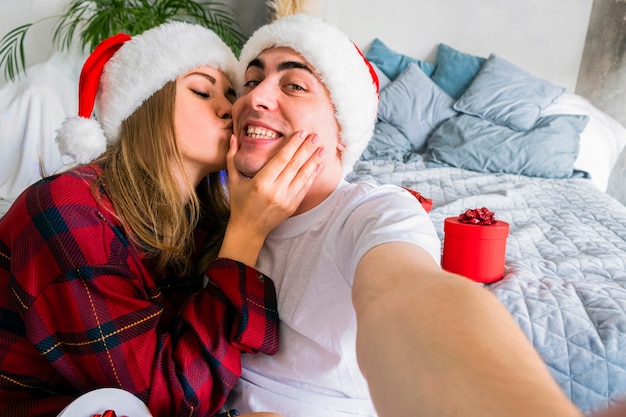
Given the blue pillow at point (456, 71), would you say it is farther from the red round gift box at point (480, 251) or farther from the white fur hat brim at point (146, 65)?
the white fur hat brim at point (146, 65)

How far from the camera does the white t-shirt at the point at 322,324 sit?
79 centimetres

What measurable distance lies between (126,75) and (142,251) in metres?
0.43

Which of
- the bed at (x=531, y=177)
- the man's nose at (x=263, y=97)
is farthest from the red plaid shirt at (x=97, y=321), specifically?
the bed at (x=531, y=177)

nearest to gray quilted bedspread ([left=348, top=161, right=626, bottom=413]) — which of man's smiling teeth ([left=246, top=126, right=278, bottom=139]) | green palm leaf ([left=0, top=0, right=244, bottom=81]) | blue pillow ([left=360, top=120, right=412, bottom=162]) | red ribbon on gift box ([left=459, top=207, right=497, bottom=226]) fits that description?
red ribbon on gift box ([left=459, top=207, right=497, bottom=226])

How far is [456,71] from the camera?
3.29 metres

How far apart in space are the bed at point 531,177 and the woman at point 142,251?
2.27ft

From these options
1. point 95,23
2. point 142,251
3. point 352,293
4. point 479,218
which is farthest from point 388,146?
A: point 352,293

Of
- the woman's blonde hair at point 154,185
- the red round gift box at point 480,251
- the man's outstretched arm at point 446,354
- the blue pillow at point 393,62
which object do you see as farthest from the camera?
the blue pillow at point 393,62

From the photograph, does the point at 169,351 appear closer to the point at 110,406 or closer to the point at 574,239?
the point at 110,406

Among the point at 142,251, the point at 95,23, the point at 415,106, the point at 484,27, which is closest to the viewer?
the point at 142,251

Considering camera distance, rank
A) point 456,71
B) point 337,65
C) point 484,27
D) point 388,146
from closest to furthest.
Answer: point 337,65 < point 388,146 < point 456,71 < point 484,27

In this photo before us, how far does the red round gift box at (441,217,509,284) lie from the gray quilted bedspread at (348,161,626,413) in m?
0.04

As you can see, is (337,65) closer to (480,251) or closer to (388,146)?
(480,251)

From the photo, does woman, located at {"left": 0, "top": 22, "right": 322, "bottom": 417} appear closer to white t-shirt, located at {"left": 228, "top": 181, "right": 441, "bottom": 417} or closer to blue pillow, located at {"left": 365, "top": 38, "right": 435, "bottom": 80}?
white t-shirt, located at {"left": 228, "top": 181, "right": 441, "bottom": 417}
